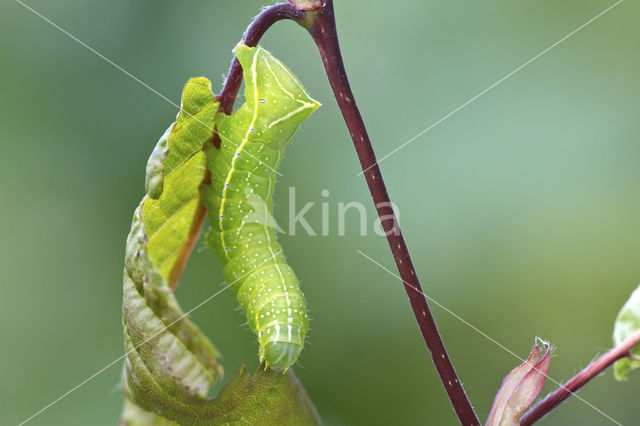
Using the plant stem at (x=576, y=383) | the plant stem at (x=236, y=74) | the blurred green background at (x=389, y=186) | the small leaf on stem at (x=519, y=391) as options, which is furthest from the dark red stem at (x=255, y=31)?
the blurred green background at (x=389, y=186)

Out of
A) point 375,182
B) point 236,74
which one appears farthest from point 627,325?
point 236,74

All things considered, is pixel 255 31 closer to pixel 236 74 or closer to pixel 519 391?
pixel 236 74

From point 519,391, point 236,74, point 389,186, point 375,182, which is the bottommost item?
point 519,391

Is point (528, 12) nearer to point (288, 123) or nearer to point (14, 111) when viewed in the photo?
point (288, 123)

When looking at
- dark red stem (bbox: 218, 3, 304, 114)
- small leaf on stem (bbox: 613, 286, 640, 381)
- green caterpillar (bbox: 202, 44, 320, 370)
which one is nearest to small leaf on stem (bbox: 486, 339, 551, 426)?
small leaf on stem (bbox: 613, 286, 640, 381)

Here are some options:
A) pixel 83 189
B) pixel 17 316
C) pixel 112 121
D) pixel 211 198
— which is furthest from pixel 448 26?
pixel 17 316

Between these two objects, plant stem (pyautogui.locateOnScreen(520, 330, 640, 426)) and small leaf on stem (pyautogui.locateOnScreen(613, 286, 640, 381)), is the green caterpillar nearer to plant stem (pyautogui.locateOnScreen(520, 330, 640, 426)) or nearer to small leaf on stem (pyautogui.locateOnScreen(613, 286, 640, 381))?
plant stem (pyautogui.locateOnScreen(520, 330, 640, 426))
